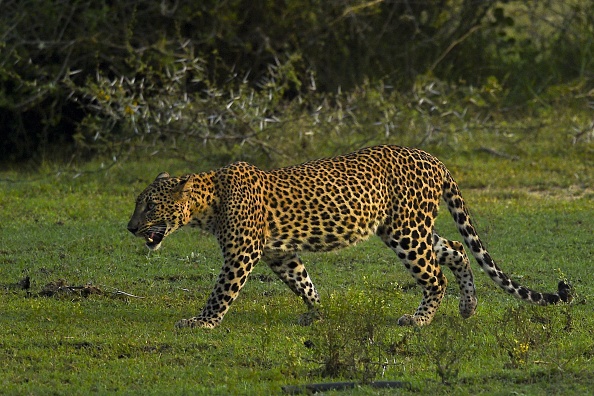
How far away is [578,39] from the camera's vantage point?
60.7ft

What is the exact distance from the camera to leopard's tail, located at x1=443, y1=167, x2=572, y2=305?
8.68 metres

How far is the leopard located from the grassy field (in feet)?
0.84

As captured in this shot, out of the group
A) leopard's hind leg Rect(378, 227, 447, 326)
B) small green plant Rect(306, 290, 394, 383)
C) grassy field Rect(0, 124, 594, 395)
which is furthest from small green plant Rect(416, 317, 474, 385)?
leopard's hind leg Rect(378, 227, 447, 326)

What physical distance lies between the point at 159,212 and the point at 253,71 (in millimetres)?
8953

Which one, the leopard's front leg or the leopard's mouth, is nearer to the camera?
the leopard's front leg

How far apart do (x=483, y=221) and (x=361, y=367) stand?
545 cm

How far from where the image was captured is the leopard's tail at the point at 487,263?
868 cm

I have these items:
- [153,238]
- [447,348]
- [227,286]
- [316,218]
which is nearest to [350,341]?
[447,348]

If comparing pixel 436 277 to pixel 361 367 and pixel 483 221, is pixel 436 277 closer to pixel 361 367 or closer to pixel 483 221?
pixel 361 367

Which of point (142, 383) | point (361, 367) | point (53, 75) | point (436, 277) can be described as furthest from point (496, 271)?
point (53, 75)

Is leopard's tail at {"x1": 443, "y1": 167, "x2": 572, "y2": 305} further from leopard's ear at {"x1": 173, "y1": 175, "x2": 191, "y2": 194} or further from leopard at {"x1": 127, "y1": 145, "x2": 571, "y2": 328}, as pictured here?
leopard's ear at {"x1": 173, "y1": 175, "x2": 191, "y2": 194}

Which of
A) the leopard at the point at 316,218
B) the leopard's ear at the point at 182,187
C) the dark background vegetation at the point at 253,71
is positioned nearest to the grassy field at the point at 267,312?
the leopard at the point at 316,218

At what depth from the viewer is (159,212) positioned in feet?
28.5

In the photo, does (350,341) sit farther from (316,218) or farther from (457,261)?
(457,261)
